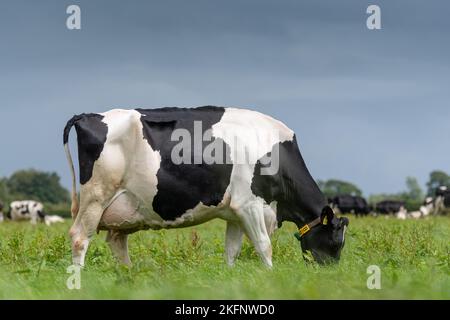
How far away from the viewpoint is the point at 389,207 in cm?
5756

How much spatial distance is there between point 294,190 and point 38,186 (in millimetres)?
97595

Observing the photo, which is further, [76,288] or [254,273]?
[254,273]

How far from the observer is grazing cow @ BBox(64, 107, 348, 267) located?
35.8ft

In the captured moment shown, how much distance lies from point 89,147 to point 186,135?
1.52m

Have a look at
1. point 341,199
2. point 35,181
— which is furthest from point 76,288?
point 35,181

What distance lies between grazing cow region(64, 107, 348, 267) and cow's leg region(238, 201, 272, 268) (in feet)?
A: 0.05

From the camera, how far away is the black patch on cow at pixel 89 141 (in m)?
11.0

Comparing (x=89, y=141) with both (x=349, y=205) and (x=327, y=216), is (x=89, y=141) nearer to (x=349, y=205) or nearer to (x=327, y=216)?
(x=327, y=216)

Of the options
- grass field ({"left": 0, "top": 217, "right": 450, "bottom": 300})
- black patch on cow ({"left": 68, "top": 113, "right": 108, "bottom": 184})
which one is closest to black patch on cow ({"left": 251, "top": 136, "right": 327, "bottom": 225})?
grass field ({"left": 0, "top": 217, "right": 450, "bottom": 300})

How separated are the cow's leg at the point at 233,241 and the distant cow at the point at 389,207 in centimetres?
4714

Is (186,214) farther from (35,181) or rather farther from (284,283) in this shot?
(35,181)

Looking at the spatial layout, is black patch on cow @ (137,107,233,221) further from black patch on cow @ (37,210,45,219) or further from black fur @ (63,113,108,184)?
black patch on cow @ (37,210,45,219)

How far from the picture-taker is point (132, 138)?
11094mm

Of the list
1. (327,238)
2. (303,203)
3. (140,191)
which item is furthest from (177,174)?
(327,238)
